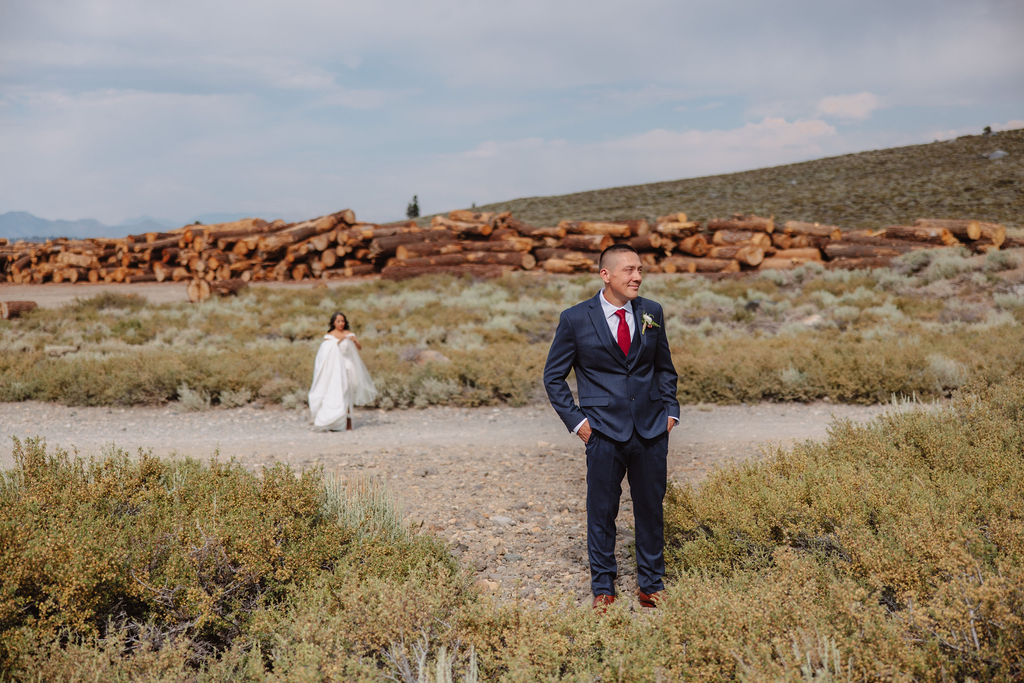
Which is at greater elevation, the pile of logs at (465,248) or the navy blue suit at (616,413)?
the pile of logs at (465,248)

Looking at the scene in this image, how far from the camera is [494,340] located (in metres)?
13.4

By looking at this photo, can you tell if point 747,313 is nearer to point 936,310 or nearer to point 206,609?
point 936,310

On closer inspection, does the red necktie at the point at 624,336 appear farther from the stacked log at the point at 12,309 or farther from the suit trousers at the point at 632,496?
the stacked log at the point at 12,309

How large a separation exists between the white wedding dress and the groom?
17.5 ft

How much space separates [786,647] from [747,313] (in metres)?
13.6

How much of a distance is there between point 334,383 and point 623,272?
5.82 m

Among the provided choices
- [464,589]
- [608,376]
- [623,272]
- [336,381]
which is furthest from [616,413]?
[336,381]

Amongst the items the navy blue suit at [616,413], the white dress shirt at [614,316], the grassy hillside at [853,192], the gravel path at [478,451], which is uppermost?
the grassy hillside at [853,192]

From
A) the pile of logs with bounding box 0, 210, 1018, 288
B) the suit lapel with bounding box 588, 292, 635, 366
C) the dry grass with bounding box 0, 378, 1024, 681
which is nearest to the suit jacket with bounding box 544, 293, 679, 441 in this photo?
the suit lapel with bounding box 588, 292, 635, 366

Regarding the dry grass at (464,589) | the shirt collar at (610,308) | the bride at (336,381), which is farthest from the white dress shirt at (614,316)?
the bride at (336,381)

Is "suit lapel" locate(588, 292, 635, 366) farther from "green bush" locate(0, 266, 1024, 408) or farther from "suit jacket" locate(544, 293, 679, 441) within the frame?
"green bush" locate(0, 266, 1024, 408)

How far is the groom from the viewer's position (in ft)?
11.9

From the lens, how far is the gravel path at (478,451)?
15.0 feet

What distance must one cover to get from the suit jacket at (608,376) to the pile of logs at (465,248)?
62.9 ft
